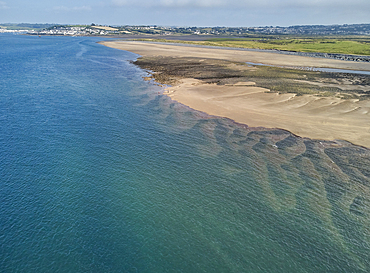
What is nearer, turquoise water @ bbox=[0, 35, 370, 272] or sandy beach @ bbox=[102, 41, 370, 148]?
turquoise water @ bbox=[0, 35, 370, 272]

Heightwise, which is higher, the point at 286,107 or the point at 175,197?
the point at 286,107

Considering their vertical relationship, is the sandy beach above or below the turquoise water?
above

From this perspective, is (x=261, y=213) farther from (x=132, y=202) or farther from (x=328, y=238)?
(x=132, y=202)

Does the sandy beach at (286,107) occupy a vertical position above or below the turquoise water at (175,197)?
above

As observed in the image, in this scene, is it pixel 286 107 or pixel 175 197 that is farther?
pixel 286 107

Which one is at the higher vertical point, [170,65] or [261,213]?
[170,65]

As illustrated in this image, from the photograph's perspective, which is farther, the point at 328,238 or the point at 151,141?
the point at 151,141

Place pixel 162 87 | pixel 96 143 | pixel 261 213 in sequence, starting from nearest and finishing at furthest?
1. pixel 261 213
2. pixel 96 143
3. pixel 162 87

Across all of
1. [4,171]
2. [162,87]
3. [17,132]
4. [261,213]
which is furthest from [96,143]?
[162,87]
